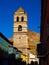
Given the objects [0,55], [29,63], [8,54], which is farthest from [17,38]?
[0,55]

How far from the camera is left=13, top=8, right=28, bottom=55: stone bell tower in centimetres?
7156

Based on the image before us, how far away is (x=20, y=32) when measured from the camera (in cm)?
7175

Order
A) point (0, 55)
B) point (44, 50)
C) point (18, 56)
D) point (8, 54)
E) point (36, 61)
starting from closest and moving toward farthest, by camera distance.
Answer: point (44, 50) < point (0, 55) < point (8, 54) < point (18, 56) < point (36, 61)

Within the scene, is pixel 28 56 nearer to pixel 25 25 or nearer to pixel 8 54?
pixel 25 25

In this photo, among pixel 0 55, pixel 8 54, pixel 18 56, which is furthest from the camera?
pixel 18 56

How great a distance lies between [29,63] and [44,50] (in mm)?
61270

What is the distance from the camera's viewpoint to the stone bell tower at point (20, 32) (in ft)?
235

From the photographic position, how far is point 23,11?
248 ft

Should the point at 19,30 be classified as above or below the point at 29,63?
above

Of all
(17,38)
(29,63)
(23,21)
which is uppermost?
(23,21)

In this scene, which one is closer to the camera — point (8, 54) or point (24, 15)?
point (8, 54)

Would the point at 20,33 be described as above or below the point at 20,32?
below

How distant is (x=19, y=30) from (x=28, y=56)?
26.7 feet

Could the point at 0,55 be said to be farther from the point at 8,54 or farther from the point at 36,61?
the point at 36,61
